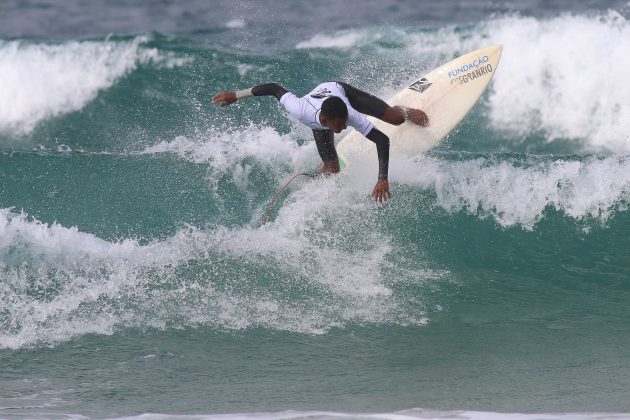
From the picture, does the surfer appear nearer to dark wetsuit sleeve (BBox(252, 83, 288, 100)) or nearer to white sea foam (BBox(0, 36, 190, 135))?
dark wetsuit sleeve (BBox(252, 83, 288, 100))

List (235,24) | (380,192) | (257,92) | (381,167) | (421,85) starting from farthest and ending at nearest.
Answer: (235,24)
(421,85)
(257,92)
(381,167)
(380,192)

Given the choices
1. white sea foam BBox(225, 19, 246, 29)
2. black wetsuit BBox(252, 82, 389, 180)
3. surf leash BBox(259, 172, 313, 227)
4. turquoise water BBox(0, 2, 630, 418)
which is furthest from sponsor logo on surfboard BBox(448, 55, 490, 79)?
white sea foam BBox(225, 19, 246, 29)

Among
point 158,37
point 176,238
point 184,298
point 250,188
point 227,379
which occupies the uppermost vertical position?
point 158,37

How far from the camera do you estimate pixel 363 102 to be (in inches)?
314

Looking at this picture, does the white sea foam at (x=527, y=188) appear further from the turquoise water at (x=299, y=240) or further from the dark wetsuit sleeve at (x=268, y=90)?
the dark wetsuit sleeve at (x=268, y=90)

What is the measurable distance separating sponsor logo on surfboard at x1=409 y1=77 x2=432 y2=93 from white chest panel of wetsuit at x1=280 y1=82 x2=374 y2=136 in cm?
142

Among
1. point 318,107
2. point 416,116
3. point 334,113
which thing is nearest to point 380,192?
point 334,113

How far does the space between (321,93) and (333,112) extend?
2.43 feet

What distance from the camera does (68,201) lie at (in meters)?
9.17

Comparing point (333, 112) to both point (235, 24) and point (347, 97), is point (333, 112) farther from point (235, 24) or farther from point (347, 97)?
point (235, 24)

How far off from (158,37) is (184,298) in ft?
23.7

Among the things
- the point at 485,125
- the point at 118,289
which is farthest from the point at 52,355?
the point at 485,125

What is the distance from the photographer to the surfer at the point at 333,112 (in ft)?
23.3

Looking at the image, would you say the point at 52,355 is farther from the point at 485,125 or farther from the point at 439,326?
the point at 485,125
